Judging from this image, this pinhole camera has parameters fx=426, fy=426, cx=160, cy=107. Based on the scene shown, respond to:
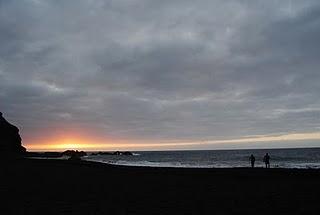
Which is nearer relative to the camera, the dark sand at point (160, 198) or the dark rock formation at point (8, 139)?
the dark sand at point (160, 198)

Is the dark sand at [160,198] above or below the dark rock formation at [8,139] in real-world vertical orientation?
below

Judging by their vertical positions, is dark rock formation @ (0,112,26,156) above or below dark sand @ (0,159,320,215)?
above

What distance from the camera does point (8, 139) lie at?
94250 millimetres

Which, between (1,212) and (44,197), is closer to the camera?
(1,212)

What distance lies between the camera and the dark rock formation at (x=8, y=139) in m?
88.2

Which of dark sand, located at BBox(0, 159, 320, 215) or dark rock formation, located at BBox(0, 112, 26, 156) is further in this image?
dark rock formation, located at BBox(0, 112, 26, 156)

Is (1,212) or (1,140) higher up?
(1,140)

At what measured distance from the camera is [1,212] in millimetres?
15656

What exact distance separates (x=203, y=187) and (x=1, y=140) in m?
70.9

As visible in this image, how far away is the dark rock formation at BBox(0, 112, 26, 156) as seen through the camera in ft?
290

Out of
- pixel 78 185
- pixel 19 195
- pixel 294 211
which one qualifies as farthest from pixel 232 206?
pixel 78 185

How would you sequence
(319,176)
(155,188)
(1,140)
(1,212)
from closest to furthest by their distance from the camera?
1. (1,212)
2. (155,188)
3. (319,176)
4. (1,140)

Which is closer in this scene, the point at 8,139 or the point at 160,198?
the point at 160,198

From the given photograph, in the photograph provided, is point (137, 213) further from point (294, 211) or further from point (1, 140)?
point (1, 140)
